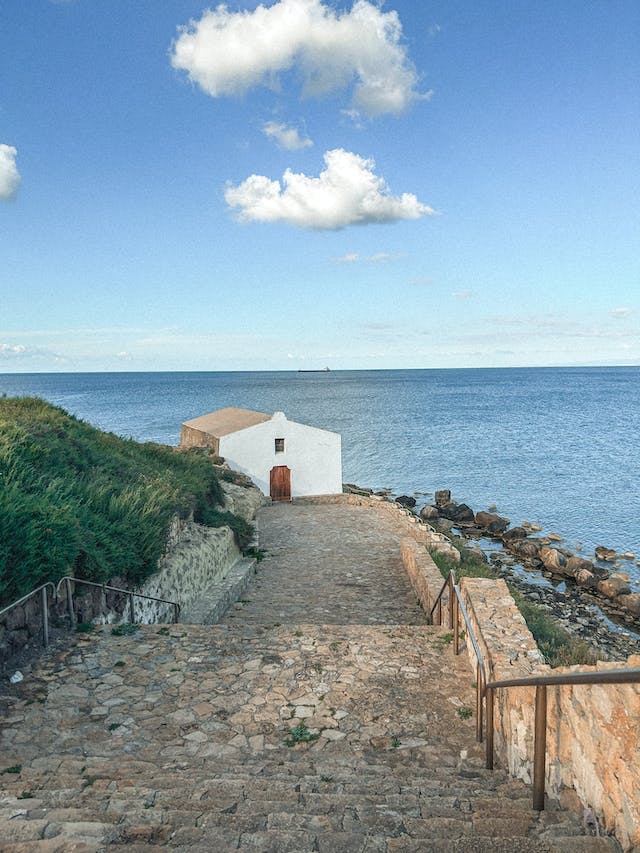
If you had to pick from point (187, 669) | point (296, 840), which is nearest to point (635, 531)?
point (187, 669)

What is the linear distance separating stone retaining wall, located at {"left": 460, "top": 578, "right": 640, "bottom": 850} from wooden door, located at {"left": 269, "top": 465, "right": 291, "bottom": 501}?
26423mm

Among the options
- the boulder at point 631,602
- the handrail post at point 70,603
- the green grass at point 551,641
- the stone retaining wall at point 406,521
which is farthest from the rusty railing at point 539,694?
the boulder at point 631,602

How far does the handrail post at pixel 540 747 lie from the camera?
3830 mm

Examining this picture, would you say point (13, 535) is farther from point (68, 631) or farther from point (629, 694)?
point (629, 694)

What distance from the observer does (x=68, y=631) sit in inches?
321

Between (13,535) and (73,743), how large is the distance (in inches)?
127

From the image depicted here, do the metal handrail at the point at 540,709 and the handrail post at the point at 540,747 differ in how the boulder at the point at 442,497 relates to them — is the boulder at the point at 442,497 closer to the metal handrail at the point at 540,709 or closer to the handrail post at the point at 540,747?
the metal handrail at the point at 540,709

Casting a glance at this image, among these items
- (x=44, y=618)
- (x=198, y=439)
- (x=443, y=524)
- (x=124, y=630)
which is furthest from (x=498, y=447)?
→ (x=44, y=618)

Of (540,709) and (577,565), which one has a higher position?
(540,709)

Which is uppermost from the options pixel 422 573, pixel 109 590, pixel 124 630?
pixel 109 590

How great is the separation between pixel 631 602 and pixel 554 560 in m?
4.96

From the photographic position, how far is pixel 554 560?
26.1 metres

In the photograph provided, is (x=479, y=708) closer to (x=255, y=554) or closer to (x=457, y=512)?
(x=255, y=554)

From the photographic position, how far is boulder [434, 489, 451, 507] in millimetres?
38531
